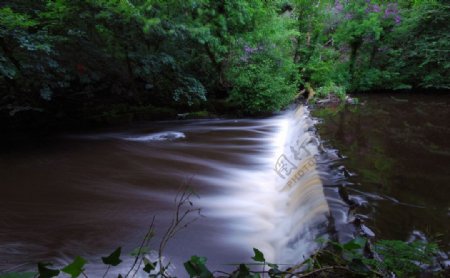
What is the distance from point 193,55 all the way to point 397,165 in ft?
23.5

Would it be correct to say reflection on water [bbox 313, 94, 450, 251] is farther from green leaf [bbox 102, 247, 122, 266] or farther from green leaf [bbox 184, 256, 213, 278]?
green leaf [bbox 102, 247, 122, 266]

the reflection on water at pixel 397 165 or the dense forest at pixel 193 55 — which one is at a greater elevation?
the dense forest at pixel 193 55

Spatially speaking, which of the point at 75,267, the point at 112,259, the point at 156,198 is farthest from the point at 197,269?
the point at 156,198

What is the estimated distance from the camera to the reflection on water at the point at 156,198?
315 centimetres

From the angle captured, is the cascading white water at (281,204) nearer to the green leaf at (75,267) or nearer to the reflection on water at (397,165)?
the reflection on water at (397,165)

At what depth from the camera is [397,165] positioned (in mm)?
4977

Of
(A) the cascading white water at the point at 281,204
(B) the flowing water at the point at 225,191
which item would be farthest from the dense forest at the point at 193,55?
(A) the cascading white water at the point at 281,204

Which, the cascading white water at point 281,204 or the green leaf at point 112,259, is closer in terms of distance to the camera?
the green leaf at point 112,259

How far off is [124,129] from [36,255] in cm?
601

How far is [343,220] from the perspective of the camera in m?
2.89

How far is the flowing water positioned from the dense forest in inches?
62.4

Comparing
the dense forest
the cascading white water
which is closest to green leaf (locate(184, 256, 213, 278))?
the cascading white water

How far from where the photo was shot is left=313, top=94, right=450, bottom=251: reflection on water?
10.8 ft

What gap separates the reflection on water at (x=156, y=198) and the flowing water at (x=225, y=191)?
0.05 feet
